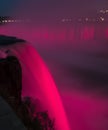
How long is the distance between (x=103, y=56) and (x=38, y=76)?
36.9 m

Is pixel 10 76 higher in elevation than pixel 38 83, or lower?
higher

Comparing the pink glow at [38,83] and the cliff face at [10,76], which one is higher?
the cliff face at [10,76]

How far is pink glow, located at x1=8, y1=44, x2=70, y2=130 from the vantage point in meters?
11.9

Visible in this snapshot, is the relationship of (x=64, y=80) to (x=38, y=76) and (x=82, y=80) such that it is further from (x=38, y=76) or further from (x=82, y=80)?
(x=38, y=76)

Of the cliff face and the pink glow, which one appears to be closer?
the cliff face

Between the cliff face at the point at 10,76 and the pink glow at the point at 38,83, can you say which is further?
the pink glow at the point at 38,83

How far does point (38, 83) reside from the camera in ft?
44.2

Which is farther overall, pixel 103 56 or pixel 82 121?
pixel 103 56

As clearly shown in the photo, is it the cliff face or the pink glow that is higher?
Result: the cliff face

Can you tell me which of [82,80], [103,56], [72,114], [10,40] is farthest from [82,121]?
[103,56]

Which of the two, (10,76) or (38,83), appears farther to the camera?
(38,83)

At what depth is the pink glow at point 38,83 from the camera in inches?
470

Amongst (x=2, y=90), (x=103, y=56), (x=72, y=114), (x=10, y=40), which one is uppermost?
(x=2, y=90)

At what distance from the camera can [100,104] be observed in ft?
78.9
